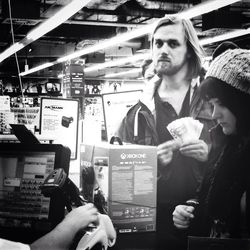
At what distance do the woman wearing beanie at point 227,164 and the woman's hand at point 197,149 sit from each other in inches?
2.8

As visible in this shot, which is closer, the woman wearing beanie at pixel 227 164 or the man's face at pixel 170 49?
the woman wearing beanie at pixel 227 164

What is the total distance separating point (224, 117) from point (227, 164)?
12.0 inches

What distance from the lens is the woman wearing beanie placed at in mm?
2770

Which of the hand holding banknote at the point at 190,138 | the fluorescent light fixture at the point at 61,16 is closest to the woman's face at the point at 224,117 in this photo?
the hand holding banknote at the point at 190,138

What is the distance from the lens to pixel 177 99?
309cm

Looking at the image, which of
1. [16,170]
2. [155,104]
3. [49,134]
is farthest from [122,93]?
[16,170]

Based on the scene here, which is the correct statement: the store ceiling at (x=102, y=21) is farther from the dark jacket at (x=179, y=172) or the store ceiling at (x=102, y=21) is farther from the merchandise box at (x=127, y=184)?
the merchandise box at (x=127, y=184)

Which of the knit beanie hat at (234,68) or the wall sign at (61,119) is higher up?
the knit beanie hat at (234,68)

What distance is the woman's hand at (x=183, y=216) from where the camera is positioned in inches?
113

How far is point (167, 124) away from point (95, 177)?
0.76 metres

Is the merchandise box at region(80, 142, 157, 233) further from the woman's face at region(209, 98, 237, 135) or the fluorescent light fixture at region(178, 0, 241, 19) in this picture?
the fluorescent light fixture at region(178, 0, 241, 19)

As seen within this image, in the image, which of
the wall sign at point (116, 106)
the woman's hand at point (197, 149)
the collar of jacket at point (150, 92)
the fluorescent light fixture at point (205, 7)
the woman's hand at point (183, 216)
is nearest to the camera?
the woman's hand at point (183, 216)

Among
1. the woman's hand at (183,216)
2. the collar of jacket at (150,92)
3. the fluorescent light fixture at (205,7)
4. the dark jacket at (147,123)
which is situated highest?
the fluorescent light fixture at (205,7)

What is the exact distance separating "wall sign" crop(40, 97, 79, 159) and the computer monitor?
1837 millimetres
